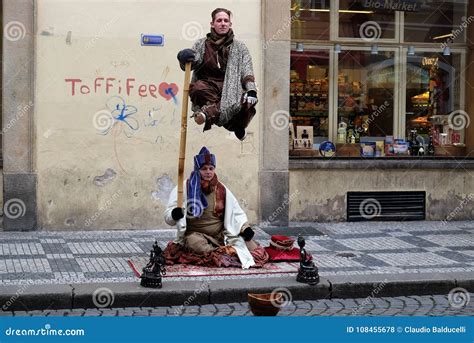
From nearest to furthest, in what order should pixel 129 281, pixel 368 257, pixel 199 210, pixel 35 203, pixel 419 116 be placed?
pixel 129 281 < pixel 199 210 < pixel 368 257 < pixel 35 203 < pixel 419 116

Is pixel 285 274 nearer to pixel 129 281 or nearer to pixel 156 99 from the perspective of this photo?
pixel 129 281

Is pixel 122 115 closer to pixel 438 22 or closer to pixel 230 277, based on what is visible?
pixel 230 277

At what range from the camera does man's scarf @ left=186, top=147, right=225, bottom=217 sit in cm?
924

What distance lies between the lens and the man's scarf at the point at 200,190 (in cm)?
924

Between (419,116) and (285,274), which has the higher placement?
(419,116)

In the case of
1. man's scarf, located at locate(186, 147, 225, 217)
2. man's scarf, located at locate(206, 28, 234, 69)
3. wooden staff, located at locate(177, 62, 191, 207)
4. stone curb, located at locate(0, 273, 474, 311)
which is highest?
man's scarf, located at locate(206, 28, 234, 69)

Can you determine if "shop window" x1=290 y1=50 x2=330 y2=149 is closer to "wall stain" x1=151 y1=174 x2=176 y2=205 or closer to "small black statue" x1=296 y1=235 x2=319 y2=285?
"wall stain" x1=151 y1=174 x2=176 y2=205

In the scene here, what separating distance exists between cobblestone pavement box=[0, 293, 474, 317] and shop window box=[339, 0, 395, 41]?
19.7ft

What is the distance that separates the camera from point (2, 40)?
11945 mm

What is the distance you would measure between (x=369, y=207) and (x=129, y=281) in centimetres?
557

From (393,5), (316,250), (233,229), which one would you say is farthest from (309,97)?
(233,229)

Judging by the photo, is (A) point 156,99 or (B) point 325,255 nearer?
(B) point 325,255

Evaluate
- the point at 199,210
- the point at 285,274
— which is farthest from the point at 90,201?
the point at 285,274

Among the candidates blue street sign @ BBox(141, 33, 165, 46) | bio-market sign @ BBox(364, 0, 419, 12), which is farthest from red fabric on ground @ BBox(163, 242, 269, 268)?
bio-market sign @ BBox(364, 0, 419, 12)
